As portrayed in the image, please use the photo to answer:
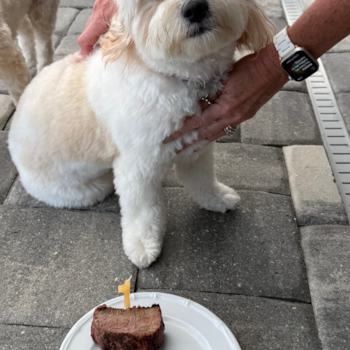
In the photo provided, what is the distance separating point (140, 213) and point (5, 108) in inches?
68.6

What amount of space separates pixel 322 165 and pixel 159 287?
4.36 feet

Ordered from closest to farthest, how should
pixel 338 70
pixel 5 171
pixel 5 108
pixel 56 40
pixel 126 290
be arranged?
1. pixel 126 290
2. pixel 5 171
3. pixel 5 108
4. pixel 338 70
5. pixel 56 40

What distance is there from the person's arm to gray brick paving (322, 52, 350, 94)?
5.79 feet

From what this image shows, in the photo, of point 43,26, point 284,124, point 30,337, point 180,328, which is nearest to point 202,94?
point 180,328

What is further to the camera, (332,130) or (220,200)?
(332,130)

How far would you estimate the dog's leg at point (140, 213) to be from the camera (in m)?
1.80

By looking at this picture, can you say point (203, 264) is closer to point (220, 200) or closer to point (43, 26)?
point (220, 200)

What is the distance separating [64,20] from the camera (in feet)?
13.7

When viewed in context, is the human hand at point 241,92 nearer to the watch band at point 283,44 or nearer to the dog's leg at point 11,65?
the watch band at point 283,44

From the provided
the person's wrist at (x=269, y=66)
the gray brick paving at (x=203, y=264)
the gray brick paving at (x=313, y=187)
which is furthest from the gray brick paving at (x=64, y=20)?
the person's wrist at (x=269, y=66)

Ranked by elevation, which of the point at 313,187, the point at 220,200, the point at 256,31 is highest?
the point at 256,31

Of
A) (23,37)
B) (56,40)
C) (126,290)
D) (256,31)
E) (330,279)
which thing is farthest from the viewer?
(56,40)

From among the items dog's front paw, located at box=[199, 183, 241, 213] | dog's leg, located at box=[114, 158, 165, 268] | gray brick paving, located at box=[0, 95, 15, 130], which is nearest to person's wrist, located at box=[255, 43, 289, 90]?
dog's leg, located at box=[114, 158, 165, 268]

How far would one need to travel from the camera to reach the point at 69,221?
2184 millimetres
